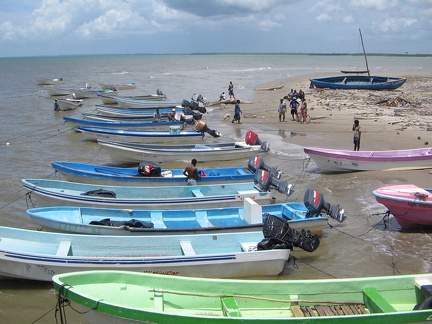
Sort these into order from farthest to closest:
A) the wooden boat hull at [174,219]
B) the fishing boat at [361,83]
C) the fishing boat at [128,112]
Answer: the fishing boat at [361,83], the fishing boat at [128,112], the wooden boat hull at [174,219]

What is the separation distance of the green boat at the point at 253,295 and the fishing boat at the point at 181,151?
11.1 m

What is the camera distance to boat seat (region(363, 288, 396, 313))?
6793 mm

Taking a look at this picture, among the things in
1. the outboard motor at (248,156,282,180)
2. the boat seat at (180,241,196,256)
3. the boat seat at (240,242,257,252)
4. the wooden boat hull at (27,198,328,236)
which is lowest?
the boat seat at (240,242,257,252)

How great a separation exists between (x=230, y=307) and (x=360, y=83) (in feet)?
136

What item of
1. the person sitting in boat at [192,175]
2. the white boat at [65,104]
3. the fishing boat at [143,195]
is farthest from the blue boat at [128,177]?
the white boat at [65,104]

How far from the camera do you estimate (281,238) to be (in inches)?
367

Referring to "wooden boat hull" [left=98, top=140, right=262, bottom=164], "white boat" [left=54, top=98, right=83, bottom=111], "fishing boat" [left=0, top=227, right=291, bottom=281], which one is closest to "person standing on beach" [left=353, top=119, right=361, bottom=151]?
"wooden boat hull" [left=98, top=140, right=262, bottom=164]

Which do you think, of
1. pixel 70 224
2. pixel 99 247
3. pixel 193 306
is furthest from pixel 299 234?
pixel 70 224

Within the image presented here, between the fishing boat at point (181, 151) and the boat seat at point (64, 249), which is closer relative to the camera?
the boat seat at point (64, 249)

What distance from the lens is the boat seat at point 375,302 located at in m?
6.79

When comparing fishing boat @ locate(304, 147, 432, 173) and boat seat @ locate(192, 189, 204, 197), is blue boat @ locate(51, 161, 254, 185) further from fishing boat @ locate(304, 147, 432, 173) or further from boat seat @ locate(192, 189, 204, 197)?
fishing boat @ locate(304, 147, 432, 173)

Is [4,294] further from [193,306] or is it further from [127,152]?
[127,152]

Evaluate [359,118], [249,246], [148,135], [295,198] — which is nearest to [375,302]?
[249,246]

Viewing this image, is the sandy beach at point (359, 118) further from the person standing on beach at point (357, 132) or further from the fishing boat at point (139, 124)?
the fishing boat at point (139, 124)
